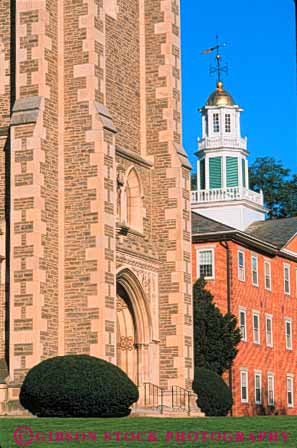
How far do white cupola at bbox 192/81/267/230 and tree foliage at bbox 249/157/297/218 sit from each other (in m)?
16.9

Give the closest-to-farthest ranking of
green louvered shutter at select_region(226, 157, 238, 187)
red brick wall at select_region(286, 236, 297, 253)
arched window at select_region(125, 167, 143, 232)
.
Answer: arched window at select_region(125, 167, 143, 232) < red brick wall at select_region(286, 236, 297, 253) < green louvered shutter at select_region(226, 157, 238, 187)

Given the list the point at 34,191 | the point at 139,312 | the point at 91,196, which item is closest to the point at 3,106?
the point at 34,191

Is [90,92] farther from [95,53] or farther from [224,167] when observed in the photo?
[224,167]

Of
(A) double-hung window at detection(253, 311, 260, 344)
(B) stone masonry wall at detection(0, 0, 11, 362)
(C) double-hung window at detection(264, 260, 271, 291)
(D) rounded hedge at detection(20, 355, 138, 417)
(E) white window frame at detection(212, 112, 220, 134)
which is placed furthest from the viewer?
(E) white window frame at detection(212, 112, 220, 134)

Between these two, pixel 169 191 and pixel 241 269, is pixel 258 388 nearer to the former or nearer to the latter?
pixel 241 269

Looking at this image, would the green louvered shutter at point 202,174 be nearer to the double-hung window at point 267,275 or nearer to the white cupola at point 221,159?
the white cupola at point 221,159

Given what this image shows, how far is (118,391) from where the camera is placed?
34.2m

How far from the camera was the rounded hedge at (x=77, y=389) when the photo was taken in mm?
33969

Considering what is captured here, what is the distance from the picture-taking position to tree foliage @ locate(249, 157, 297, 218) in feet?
322

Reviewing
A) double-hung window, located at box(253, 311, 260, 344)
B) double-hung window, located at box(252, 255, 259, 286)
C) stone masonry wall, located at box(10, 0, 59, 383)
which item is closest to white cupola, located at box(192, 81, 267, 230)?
double-hung window, located at box(252, 255, 259, 286)

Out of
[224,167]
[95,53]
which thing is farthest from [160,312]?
[224,167]

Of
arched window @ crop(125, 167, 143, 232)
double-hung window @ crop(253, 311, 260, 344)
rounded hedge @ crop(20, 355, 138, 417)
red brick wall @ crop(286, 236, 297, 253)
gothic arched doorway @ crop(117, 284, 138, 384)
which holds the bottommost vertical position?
rounded hedge @ crop(20, 355, 138, 417)

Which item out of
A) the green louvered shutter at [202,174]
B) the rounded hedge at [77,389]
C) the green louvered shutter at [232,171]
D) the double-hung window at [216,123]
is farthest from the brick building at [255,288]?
the rounded hedge at [77,389]

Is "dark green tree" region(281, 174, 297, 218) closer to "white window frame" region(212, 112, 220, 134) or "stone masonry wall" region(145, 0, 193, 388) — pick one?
"white window frame" region(212, 112, 220, 134)
